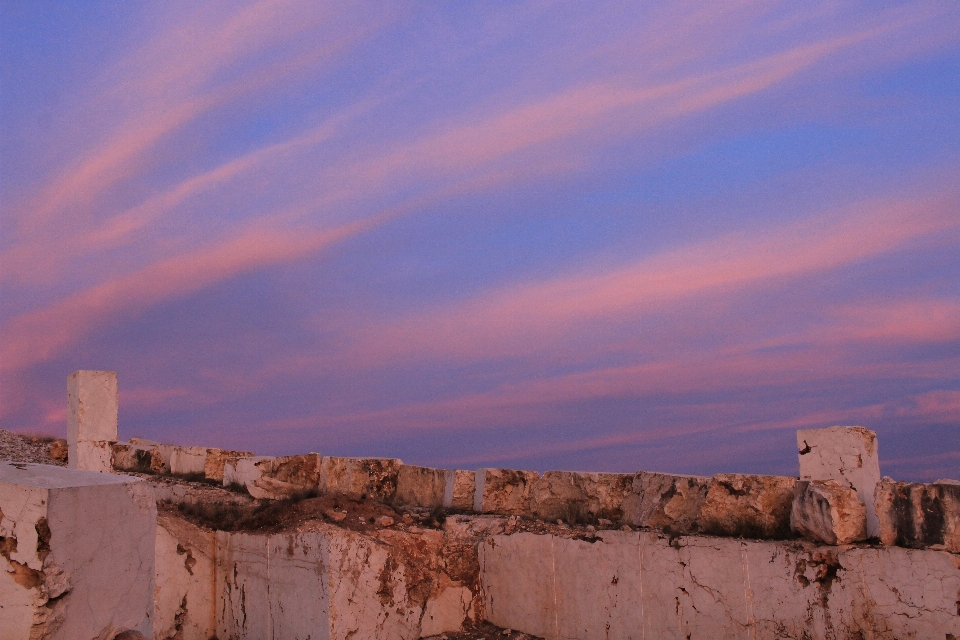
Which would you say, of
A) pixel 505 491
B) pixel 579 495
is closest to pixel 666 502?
pixel 579 495

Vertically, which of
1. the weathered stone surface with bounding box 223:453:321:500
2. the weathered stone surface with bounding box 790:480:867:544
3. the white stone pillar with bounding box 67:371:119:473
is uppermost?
the white stone pillar with bounding box 67:371:119:473

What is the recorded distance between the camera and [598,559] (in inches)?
297

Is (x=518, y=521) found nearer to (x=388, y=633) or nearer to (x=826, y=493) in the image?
(x=388, y=633)

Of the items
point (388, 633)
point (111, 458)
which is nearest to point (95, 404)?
point (111, 458)

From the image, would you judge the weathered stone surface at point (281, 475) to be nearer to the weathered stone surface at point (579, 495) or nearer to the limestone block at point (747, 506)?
the weathered stone surface at point (579, 495)

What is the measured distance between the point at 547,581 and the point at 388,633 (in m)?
1.53

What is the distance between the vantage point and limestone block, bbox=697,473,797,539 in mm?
6727

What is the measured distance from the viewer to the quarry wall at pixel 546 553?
19.0ft

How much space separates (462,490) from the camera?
9258mm

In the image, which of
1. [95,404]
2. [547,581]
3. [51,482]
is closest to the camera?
[51,482]

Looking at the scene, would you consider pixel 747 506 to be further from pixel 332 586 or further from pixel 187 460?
pixel 187 460

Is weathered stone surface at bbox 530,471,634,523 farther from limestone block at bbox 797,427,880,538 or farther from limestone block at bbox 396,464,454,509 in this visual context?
limestone block at bbox 797,427,880,538

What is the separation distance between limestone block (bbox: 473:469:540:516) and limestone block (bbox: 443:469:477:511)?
17 cm

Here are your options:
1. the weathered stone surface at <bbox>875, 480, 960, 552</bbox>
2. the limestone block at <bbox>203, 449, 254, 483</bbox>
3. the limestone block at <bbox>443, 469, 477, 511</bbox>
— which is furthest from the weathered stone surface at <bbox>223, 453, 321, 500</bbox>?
the weathered stone surface at <bbox>875, 480, 960, 552</bbox>
